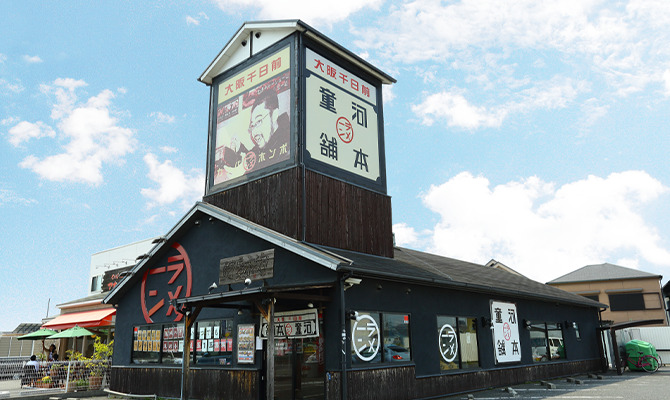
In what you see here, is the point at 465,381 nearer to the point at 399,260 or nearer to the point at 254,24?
the point at 399,260

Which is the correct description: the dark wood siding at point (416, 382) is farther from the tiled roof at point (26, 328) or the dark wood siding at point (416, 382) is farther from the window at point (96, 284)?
Answer: the tiled roof at point (26, 328)

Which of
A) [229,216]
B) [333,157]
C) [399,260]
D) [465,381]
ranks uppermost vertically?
[333,157]

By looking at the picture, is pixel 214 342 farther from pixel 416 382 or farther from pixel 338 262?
pixel 416 382

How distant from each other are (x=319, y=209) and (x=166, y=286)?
5728 millimetres

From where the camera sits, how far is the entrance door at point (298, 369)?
434 inches

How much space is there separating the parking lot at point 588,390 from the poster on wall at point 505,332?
0.96 metres

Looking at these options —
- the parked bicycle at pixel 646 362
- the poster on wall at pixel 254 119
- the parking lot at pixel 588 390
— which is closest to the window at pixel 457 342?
the parking lot at pixel 588 390

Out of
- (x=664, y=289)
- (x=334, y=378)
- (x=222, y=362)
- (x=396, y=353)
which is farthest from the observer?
(x=664, y=289)

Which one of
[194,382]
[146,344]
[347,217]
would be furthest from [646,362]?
[146,344]

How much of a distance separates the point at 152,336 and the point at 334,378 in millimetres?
7359

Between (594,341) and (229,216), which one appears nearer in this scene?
(229,216)

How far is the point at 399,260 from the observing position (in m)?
15.0

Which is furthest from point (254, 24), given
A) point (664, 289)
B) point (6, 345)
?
point (664, 289)

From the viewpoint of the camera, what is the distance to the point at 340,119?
48.2ft
